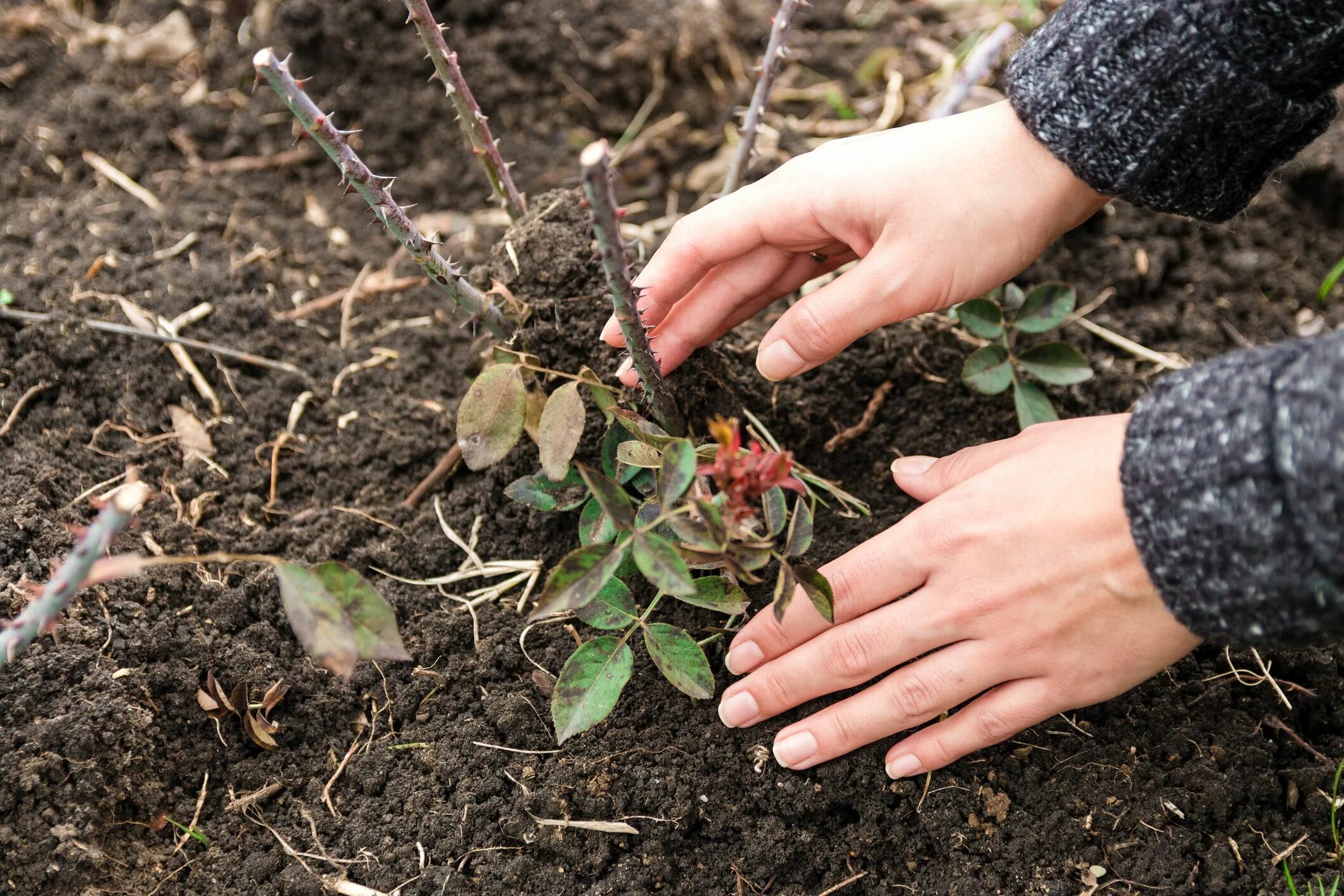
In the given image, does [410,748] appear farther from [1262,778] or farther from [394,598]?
[1262,778]

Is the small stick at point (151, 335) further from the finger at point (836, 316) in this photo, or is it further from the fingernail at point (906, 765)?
the fingernail at point (906, 765)

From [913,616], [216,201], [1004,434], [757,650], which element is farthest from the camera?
[216,201]

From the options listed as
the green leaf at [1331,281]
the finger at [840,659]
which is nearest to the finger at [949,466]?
the finger at [840,659]

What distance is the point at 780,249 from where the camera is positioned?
61.9 inches

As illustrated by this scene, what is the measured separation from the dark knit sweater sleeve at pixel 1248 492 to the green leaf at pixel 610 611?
70 centimetres

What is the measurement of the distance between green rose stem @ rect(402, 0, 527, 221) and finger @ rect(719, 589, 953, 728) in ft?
3.24

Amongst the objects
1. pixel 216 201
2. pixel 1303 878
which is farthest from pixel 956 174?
pixel 216 201

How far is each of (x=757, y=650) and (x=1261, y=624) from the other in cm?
68

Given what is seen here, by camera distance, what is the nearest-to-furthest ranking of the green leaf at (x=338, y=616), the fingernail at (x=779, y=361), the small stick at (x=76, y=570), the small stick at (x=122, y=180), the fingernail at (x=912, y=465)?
the small stick at (x=76, y=570) → the green leaf at (x=338, y=616) → the fingernail at (x=779, y=361) → the fingernail at (x=912, y=465) → the small stick at (x=122, y=180)

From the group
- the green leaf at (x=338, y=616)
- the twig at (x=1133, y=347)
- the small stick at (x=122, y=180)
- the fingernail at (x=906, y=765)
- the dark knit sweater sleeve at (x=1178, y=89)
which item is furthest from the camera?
the small stick at (x=122, y=180)

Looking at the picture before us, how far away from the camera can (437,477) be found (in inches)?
72.1

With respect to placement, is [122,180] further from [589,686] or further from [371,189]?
[589,686]

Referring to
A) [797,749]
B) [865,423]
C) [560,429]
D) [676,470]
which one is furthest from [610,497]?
[865,423]

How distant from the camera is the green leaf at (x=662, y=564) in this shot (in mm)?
1208
